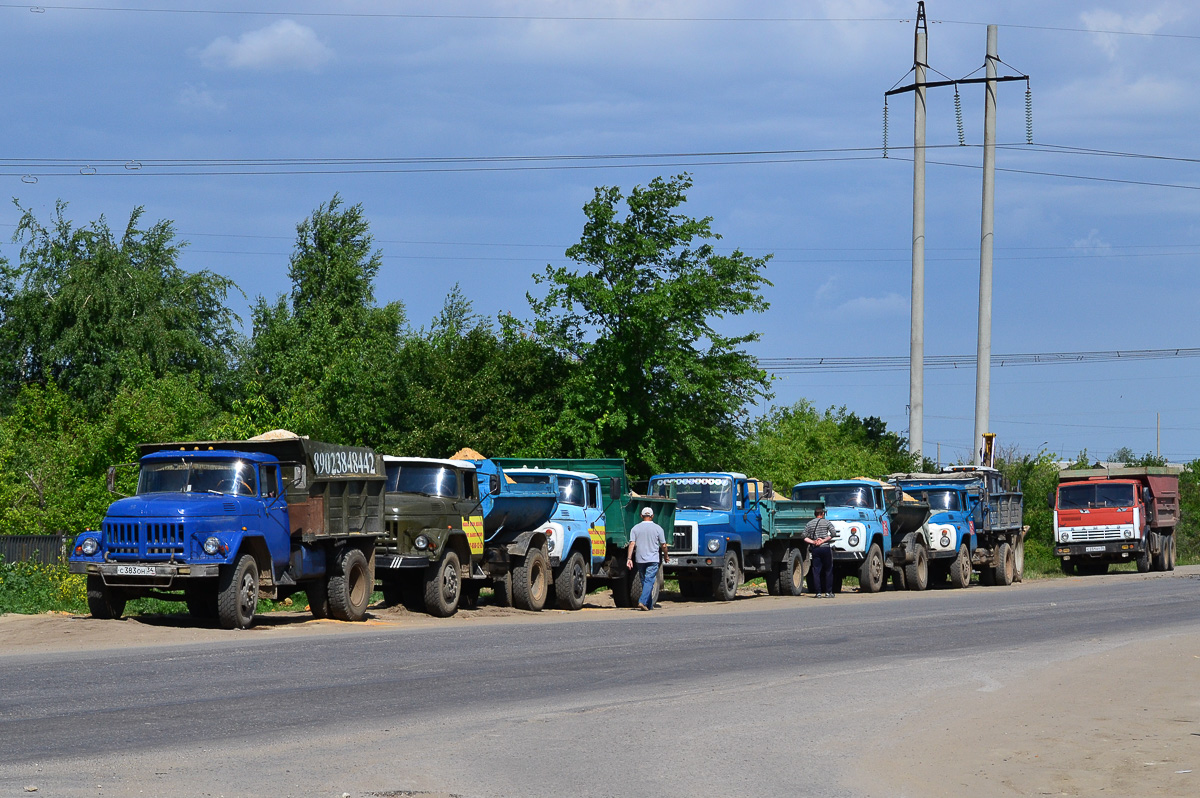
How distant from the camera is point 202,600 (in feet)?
60.3

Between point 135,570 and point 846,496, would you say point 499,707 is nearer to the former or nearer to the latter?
point 135,570

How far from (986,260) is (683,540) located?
26.2m

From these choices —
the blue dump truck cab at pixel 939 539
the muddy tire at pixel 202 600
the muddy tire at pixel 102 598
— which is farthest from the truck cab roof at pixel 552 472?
the blue dump truck cab at pixel 939 539

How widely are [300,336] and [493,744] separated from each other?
58.0 m

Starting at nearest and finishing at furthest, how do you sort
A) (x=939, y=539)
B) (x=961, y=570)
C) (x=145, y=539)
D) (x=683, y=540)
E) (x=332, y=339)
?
(x=145, y=539) → (x=683, y=540) → (x=939, y=539) → (x=961, y=570) → (x=332, y=339)

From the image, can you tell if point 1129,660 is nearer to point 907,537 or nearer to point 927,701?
point 927,701

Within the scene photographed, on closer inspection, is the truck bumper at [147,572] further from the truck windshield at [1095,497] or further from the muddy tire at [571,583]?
the truck windshield at [1095,497]

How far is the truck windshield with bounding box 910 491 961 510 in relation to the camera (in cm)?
3528

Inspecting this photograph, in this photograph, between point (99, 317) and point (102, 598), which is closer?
point (102, 598)

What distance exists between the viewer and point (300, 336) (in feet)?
215

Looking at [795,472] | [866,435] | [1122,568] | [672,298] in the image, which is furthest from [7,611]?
[866,435]

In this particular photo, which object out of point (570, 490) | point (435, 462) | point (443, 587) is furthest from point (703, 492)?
point (443, 587)

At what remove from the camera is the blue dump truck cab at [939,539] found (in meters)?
33.0

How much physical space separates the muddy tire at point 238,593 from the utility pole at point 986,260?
33653mm
